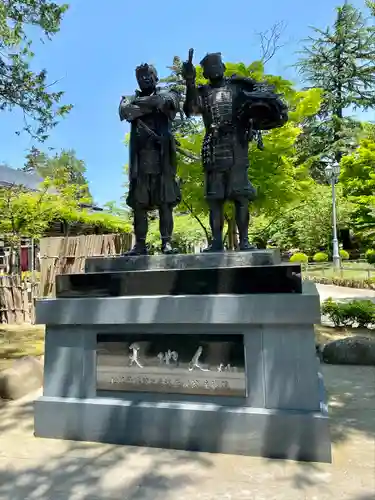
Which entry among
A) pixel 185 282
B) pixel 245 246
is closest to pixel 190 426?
pixel 185 282

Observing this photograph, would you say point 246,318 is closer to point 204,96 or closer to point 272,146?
point 204,96

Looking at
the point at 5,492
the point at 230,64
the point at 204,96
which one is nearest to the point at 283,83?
the point at 230,64

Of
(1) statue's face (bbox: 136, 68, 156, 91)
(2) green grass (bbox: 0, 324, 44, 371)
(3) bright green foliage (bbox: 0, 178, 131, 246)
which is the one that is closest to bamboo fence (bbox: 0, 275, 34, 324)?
(2) green grass (bbox: 0, 324, 44, 371)

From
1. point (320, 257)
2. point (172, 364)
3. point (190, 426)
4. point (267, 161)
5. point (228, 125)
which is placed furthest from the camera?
point (320, 257)

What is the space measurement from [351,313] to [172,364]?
267 inches

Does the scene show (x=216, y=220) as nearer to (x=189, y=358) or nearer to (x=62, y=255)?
(x=189, y=358)

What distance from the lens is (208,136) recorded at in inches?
171

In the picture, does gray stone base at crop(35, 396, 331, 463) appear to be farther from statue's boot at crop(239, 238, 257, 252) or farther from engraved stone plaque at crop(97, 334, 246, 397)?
statue's boot at crop(239, 238, 257, 252)

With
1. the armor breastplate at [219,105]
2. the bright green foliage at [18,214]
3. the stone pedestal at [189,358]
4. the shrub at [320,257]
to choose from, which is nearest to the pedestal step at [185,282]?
the stone pedestal at [189,358]

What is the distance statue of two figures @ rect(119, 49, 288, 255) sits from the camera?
4227mm

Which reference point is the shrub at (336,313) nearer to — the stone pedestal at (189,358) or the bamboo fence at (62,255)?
the bamboo fence at (62,255)

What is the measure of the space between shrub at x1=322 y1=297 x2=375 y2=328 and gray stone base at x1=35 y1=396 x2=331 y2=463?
6.55 m

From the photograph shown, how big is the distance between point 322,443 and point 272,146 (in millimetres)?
10176

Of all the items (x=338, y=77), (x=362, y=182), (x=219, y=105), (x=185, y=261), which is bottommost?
(x=185, y=261)
